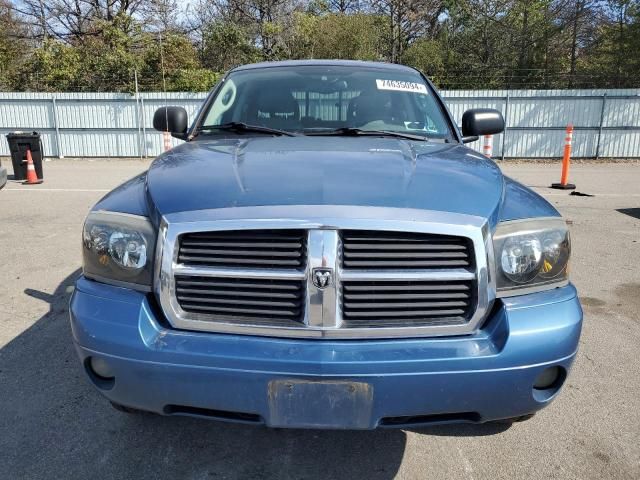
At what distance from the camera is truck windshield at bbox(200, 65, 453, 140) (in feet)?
10.6

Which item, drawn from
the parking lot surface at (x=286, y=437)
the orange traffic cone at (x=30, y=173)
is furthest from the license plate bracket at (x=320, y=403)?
the orange traffic cone at (x=30, y=173)

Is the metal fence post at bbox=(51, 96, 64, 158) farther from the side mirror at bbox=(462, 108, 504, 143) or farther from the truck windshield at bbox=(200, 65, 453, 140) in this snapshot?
the side mirror at bbox=(462, 108, 504, 143)

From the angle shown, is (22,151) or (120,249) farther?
(22,151)

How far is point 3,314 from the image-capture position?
406 centimetres

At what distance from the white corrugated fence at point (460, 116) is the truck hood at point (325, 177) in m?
15.1

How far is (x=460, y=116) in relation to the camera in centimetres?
1706

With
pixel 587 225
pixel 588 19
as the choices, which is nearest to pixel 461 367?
pixel 587 225

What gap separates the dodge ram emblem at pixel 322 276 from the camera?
1.85 meters

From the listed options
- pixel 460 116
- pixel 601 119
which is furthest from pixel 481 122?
pixel 601 119

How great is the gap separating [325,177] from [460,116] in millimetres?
16094

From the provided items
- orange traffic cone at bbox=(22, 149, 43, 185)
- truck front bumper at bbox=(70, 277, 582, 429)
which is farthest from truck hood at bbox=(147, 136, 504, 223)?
orange traffic cone at bbox=(22, 149, 43, 185)

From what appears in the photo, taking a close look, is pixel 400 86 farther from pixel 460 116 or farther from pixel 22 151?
pixel 460 116

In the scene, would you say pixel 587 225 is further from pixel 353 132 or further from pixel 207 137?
pixel 207 137

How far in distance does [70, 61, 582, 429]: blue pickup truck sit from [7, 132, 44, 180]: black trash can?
1091cm
